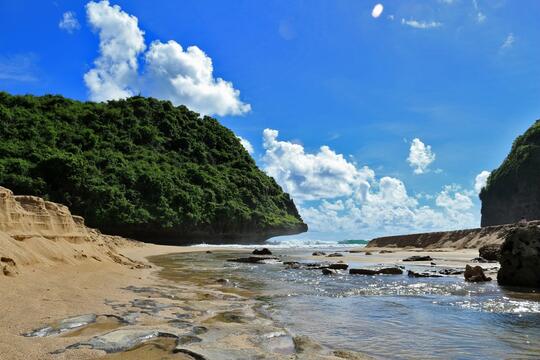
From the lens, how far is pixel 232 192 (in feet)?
218

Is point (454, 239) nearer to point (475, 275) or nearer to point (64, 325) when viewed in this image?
point (475, 275)

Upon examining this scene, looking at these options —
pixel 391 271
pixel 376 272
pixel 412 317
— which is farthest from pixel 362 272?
pixel 412 317

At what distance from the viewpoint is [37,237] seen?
11141 millimetres

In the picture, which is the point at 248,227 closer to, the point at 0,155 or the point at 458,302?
the point at 0,155

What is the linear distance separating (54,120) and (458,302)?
56.4 metres

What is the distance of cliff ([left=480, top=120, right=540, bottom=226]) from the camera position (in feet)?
214

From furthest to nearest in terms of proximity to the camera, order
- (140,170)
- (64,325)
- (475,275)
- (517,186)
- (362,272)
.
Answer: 1. (517,186)
2. (140,170)
3. (362,272)
4. (475,275)
5. (64,325)

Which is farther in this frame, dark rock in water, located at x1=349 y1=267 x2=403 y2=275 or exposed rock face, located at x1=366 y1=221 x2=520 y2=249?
exposed rock face, located at x1=366 y1=221 x2=520 y2=249

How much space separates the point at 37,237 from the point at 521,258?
13455mm

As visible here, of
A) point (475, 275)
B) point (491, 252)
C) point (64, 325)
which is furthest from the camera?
point (491, 252)

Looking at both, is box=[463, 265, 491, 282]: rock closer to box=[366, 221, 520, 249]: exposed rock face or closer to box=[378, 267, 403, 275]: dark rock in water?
box=[378, 267, 403, 275]: dark rock in water

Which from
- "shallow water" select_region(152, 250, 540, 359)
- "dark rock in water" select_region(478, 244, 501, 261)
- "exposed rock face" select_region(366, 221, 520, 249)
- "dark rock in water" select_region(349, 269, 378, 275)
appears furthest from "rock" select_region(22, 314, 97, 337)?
"exposed rock face" select_region(366, 221, 520, 249)

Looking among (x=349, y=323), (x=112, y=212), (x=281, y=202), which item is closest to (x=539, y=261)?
(x=349, y=323)

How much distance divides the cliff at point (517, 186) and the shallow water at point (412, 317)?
65113 mm
